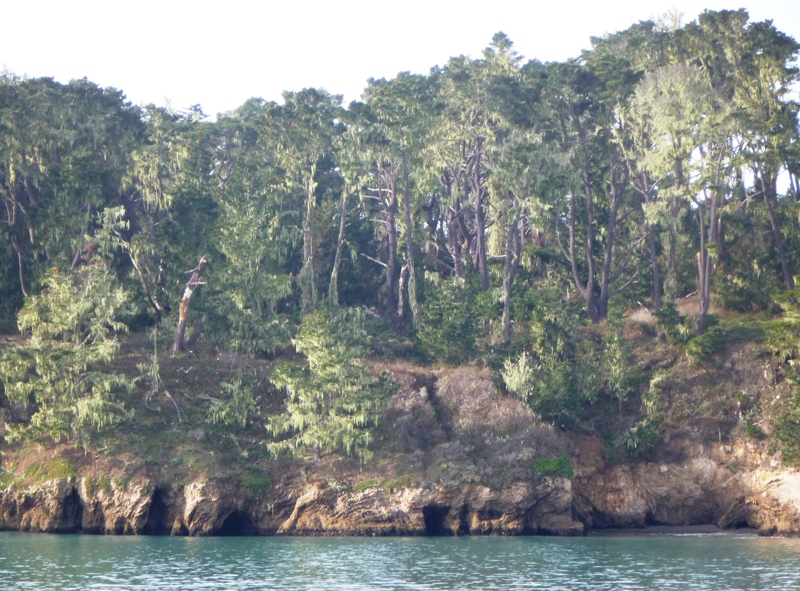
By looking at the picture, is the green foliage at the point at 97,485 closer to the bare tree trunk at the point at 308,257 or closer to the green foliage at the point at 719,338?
the bare tree trunk at the point at 308,257

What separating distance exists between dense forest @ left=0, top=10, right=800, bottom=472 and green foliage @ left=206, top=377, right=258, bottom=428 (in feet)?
0.34

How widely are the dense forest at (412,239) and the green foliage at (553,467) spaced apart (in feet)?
11.0

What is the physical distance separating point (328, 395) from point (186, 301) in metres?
10.8

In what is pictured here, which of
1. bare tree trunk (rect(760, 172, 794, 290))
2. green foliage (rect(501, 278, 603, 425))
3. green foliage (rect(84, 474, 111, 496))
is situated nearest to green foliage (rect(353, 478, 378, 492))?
green foliage (rect(501, 278, 603, 425))

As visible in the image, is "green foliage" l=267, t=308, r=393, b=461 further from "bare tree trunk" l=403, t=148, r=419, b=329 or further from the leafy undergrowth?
"bare tree trunk" l=403, t=148, r=419, b=329

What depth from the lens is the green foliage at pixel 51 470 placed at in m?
43.7

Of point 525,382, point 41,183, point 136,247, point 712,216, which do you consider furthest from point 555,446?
point 41,183

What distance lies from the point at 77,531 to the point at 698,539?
26.0 metres

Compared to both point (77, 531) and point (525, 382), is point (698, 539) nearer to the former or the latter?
point (525, 382)

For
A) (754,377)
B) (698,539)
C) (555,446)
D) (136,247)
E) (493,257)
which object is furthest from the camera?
(493,257)

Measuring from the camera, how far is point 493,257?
196ft

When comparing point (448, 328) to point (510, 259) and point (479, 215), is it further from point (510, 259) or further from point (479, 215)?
point (479, 215)

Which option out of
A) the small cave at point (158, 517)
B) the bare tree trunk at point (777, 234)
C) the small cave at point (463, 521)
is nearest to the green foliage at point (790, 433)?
the bare tree trunk at point (777, 234)

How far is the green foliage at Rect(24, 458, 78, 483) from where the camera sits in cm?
4366
